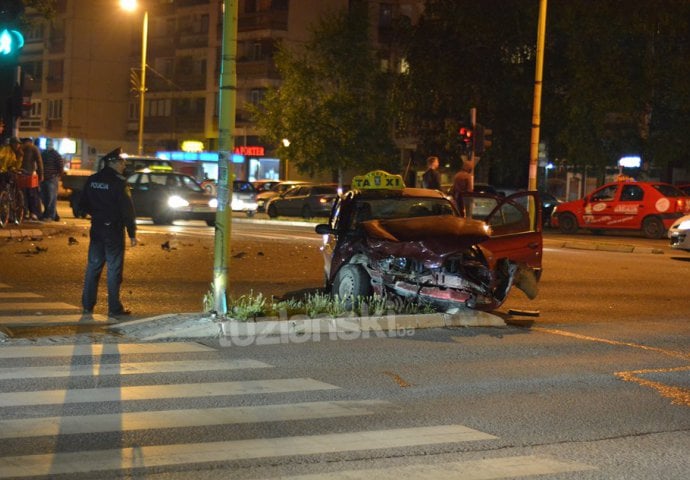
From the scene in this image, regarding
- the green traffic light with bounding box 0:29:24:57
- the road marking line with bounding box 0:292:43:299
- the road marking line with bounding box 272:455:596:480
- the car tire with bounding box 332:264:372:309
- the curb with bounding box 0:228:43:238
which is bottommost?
the road marking line with bounding box 0:292:43:299

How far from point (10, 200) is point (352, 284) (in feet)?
42.5

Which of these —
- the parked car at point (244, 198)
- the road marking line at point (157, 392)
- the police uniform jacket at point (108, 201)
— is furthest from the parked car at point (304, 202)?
the road marking line at point (157, 392)

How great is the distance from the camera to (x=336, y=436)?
285 inches

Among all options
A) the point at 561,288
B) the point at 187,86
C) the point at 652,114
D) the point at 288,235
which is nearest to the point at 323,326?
the point at 561,288

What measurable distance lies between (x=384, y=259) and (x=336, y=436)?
535 cm

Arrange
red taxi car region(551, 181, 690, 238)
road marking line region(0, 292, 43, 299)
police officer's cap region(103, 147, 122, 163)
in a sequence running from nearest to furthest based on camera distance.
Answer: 1. police officer's cap region(103, 147, 122, 163)
2. road marking line region(0, 292, 43, 299)
3. red taxi car region(551, 181, 690, 238)

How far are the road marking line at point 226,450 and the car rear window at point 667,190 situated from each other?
2772cm

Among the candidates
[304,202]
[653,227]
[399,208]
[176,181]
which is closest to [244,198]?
[304,202]

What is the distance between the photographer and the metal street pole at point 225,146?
11648mm

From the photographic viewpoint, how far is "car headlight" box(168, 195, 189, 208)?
30.4m

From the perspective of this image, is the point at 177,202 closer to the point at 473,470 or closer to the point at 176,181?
the point at 176,181

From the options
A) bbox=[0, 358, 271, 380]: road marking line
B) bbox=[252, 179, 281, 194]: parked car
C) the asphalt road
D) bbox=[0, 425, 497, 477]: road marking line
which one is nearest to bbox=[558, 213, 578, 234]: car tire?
bbox=[252, 179, 281, 194]: parked car

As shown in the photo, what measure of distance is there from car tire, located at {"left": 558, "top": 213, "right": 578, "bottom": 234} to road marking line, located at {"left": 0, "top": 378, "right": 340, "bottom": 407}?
95.0 ft

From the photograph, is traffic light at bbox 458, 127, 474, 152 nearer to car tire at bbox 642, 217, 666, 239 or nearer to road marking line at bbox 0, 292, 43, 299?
car tire at bbox 642, 217, 666, 239
